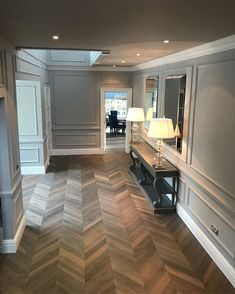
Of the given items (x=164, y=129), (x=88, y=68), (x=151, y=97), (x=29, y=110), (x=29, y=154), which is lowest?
(x=29, y=154)

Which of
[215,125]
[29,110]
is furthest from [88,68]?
[215,125]

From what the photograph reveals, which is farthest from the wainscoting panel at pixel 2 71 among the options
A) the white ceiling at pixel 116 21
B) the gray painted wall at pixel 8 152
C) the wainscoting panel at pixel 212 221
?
the wainscoting panel at pixel 212 221

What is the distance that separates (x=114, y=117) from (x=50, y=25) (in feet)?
28.8

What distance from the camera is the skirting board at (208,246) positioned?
3025 millimetres

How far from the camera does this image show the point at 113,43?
11.3 feet

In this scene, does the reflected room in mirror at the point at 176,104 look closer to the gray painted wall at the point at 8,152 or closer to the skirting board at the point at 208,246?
the skirting board at the point at 208,246

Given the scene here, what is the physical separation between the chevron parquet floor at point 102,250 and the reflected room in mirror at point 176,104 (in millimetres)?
1247

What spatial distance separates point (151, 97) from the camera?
6.22 m

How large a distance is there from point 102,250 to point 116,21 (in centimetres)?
268

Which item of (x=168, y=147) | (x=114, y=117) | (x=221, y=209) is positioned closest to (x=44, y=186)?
(x=168, y=147)

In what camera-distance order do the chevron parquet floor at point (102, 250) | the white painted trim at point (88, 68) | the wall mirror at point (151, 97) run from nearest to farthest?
the chevron parquet floor at point (102, 250), the wall mirror at point (151, 97), the white painted trim at point (88, 68)

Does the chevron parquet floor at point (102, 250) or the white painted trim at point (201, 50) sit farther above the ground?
the white painted trim at point (201, 50)

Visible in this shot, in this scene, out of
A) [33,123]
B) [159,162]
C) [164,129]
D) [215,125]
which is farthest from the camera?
[33,123]

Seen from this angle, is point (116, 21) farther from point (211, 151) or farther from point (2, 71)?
point (211, 151)
